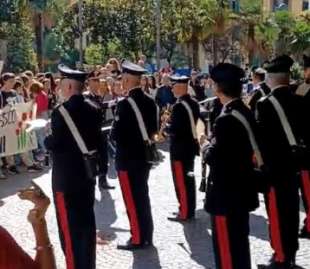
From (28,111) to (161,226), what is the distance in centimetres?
479

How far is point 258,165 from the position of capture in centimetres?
573

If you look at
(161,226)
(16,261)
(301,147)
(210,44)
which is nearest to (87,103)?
(301,147)

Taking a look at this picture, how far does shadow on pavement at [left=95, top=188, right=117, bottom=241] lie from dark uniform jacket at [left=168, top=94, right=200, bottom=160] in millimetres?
1030

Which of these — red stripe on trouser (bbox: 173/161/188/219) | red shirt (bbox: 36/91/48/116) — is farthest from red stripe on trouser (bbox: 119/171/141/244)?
red shirt (bbox: 36/91/48/116)

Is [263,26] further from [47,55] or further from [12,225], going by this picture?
[12,225]

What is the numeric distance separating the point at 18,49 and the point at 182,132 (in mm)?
24679

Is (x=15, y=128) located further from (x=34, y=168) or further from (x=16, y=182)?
(x=16, y=182)

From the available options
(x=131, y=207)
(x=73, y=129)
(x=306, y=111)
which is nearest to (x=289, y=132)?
(x=306, y=111)

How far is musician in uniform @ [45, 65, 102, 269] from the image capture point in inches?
246

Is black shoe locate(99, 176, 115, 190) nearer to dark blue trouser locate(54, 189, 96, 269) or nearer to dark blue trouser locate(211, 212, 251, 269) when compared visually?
dark blue trouser locate(54, 189, 96, 269)

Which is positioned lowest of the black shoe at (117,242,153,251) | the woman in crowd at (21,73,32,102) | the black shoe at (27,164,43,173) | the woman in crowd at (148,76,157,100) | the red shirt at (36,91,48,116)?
the black shoe at (27,164,43,173)

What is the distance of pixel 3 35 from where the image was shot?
3134 centimetres

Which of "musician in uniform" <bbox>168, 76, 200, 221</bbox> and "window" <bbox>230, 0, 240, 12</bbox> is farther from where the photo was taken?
"window" <bbox>230, 0, 240, 12</bbox>

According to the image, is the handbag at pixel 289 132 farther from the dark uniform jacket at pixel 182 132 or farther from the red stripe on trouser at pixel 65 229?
the dark uniform jacket at pixel 182 132
